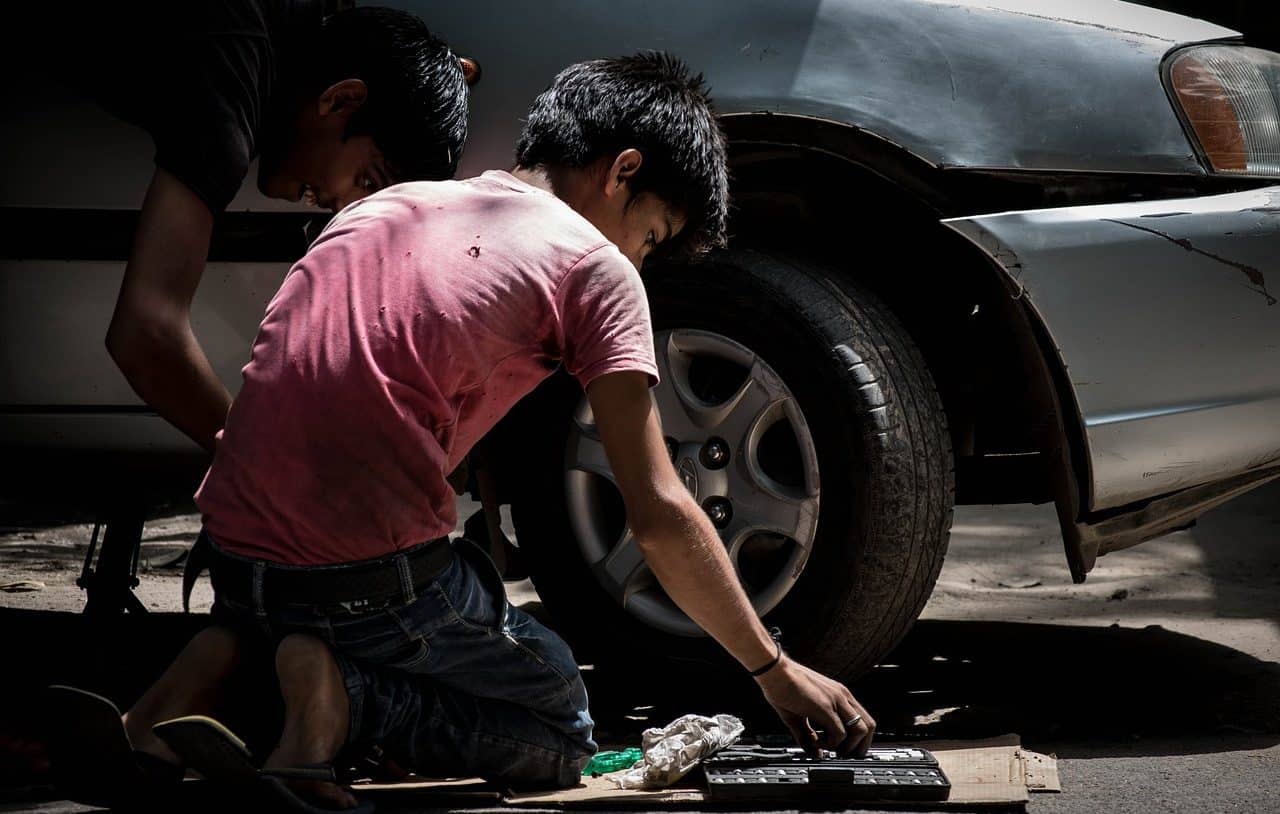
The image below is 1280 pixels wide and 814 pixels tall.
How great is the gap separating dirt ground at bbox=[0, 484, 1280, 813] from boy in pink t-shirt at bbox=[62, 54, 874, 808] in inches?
30.3

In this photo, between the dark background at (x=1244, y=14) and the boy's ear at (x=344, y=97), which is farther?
the dark background at (x=1244, y=14)

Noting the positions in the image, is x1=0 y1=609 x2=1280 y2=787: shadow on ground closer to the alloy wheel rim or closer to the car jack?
the car jack

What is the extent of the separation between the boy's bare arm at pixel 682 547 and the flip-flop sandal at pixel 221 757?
56cm

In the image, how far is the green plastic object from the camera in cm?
266

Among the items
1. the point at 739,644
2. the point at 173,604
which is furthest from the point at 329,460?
the point at 173,604

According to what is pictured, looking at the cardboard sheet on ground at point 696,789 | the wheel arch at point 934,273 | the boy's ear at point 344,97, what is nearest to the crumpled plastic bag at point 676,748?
the cardboard sheet on ground at point 696,789

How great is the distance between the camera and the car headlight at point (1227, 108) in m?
2.87

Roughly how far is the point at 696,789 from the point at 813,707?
1.15ft

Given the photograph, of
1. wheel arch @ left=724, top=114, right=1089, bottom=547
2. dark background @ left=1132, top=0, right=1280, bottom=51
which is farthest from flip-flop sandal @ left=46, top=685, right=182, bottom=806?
dark background @ left=1132, top=0, right=1280, bottom=51

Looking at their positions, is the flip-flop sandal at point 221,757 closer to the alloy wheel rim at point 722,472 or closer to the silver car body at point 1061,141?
the alloy wheel rim at point 722,472

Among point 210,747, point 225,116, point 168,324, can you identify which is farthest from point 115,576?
point 210,747

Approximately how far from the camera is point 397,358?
2182 millimetres

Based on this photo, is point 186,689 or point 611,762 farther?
point 611,762

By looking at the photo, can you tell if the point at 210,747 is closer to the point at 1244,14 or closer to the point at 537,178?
the point at 537,178
